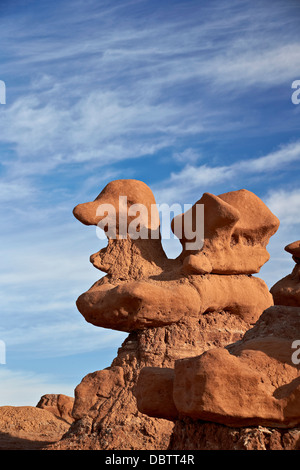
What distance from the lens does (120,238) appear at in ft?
37.4

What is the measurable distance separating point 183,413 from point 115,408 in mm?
4041

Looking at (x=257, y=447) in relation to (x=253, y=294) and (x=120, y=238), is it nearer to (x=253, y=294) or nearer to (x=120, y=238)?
(x=253, y=294)

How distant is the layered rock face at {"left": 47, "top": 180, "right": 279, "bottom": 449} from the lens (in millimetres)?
9789

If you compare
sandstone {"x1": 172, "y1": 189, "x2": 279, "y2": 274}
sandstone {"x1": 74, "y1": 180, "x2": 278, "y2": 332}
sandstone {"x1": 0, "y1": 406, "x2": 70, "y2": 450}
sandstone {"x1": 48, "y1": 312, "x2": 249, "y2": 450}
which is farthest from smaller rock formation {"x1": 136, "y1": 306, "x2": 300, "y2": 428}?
sandstone {"x1": 0, "y1": 406, "x2": 70, "y2": 450}

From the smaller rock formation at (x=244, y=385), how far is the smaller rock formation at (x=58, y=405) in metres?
10.6

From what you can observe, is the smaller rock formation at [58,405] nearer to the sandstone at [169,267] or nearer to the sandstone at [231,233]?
the sandstone at [169,267]

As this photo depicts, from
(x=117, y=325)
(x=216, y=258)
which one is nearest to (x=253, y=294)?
(x=216, y=258)

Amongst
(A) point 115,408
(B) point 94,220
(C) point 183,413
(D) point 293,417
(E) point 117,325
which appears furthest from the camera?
(B) point 94,220

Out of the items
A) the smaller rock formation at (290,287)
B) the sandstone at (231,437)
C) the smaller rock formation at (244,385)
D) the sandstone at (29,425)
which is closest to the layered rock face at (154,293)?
the smaller rock formation at (290,287)

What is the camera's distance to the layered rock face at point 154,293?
32.1 feet

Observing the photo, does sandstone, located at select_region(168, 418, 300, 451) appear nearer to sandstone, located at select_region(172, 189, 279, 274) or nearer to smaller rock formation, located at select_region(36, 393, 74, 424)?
sandstone, located at select_region(172, 189, 279, 274)

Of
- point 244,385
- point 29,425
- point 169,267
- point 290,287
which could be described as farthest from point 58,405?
point 244,385

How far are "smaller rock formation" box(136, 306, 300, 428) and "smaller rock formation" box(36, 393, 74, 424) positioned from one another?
417 inches

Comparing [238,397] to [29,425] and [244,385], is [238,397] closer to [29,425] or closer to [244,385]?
[244,385]
